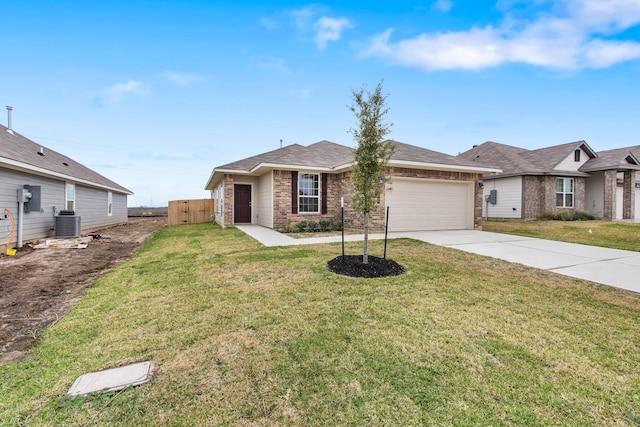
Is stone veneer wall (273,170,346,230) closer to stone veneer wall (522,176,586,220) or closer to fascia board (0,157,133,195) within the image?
fascia board (0,157,133,195)

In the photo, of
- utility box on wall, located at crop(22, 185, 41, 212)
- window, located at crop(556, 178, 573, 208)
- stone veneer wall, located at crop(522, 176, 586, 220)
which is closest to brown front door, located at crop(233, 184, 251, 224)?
utility box on wall, located at crop(22, 185, 41, 212)

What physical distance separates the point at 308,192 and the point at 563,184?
16163 mm

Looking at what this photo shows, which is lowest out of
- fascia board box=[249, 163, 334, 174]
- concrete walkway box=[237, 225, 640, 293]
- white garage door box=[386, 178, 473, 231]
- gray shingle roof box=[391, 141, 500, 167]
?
concrete walkway box=[237, 225, 640, 293]

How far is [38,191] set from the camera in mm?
9734

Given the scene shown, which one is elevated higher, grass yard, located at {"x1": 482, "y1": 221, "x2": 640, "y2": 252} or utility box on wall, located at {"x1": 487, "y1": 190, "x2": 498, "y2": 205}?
utility box on wall, located at {"x1": 487, "y1": 190, "x2": 498, "y2": 205}

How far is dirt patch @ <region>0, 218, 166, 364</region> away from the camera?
3.20 m

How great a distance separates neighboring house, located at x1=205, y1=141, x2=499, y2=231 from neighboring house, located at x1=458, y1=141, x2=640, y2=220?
6.69 m

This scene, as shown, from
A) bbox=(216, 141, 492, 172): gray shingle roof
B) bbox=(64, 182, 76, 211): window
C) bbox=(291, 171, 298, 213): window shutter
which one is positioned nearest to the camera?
bbox=(216, 141, 492, 172): gray shingle roof

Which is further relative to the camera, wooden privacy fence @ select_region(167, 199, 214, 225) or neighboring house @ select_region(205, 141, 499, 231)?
wooden privacy fence @ select_region(167, 199, 214, 225)

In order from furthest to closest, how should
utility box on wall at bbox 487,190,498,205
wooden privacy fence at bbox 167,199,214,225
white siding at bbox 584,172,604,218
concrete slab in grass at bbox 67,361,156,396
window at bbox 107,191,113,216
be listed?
1. wooden privacy fence at bbox 167,199,214,225
2. utility box on wall at bbox 487,190,498,205
3. window at bbox 107,191,113,216
4. white siding at bbox 584,172,604,218
5. concrete slab in grass at bbox 67,361,156,396

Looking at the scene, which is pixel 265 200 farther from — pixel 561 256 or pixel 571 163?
pixel 571 163

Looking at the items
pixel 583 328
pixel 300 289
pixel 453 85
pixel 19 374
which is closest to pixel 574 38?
pixel 453 85

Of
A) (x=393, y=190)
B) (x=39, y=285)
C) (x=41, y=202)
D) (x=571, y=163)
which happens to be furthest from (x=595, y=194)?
(x=41, y=202)

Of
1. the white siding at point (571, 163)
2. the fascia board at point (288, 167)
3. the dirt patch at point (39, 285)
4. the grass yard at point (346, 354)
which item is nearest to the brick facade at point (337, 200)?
the fascia board at point (288, 167)
